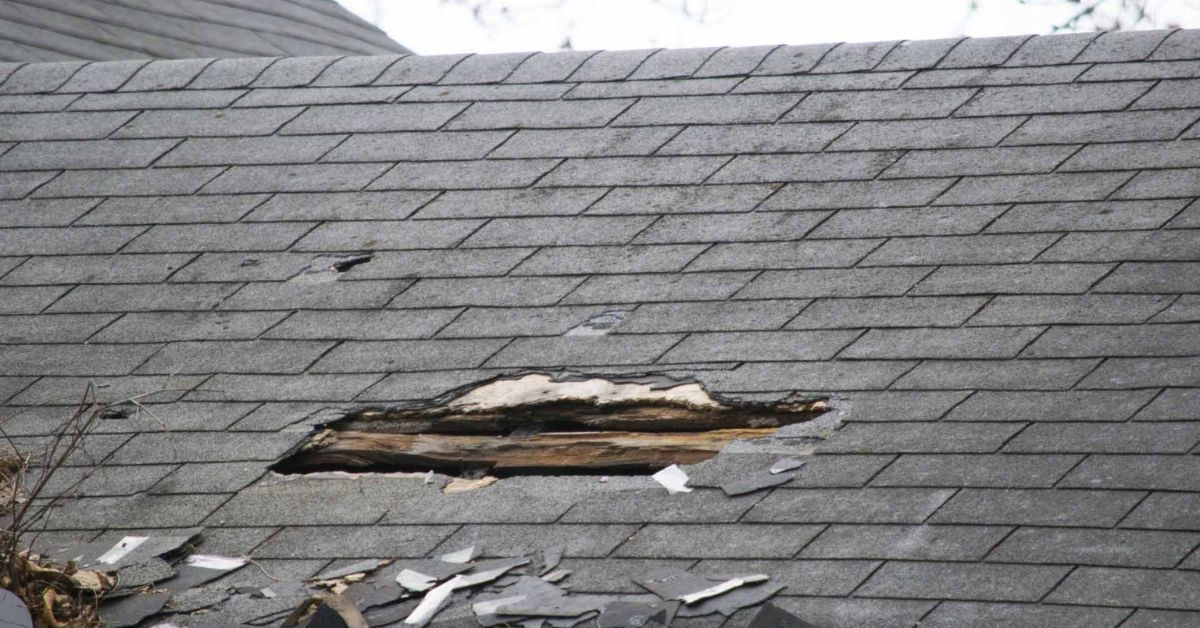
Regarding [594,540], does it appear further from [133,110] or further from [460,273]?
[133,110]

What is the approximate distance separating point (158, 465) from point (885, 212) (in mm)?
2781

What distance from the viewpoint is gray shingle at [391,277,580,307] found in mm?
5445

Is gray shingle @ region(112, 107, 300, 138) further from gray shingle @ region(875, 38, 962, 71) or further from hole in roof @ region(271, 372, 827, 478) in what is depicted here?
gray shingle @ region(875, 38, 962, 71)

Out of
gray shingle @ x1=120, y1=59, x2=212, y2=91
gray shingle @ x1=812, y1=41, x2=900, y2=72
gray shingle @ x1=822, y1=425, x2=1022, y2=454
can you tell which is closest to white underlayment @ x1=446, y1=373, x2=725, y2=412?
gray shingle @ x1=822, y1=425, x2=1022, y2=454

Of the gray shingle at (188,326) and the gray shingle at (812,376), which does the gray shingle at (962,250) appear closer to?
the gray shingle at (812,376)

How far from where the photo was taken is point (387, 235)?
235 inches

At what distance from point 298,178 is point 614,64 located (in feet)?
5.15

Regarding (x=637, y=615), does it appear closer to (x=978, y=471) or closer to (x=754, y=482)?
(x=754, y=482)

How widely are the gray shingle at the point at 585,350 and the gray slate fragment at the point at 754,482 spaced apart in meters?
0.71

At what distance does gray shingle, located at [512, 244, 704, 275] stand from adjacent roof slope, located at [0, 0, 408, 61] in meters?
5.57

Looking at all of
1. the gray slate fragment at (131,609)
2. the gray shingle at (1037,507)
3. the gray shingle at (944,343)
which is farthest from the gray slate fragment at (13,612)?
the gray shingle at (944,343)

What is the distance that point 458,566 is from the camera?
421 cm

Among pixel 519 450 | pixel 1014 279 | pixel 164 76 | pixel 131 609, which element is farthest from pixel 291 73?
pixel 1014 279

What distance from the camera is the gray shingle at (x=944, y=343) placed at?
477 centimetres
